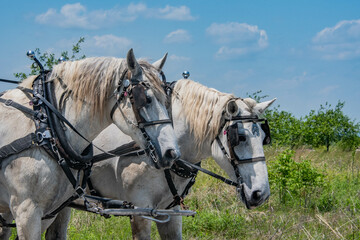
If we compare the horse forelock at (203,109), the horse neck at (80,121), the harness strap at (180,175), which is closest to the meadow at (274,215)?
the harness strap at (180,175)

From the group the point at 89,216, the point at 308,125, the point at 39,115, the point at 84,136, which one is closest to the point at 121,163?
the point at 84,136

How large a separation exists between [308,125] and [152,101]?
595 inches

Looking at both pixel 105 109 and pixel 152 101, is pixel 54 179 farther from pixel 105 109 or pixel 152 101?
pixel 152 101

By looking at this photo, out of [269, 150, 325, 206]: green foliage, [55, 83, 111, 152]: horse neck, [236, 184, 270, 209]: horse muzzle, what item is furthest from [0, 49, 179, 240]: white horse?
[269, 150, 325, 206]: green foliage

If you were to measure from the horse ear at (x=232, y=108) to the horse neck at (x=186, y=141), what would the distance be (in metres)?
0.33

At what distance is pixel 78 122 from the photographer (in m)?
3.20

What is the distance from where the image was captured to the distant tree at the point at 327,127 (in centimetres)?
1689

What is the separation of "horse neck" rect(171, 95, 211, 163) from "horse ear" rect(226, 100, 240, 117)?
1.09 feet

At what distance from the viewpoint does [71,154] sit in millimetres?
3107

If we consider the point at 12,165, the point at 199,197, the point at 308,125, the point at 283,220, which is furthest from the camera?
the point at 308,125

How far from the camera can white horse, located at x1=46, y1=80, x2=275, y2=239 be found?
392cm

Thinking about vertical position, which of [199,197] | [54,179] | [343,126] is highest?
[54,179]

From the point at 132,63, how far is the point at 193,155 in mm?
1399

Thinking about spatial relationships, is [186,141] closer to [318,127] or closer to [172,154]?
[172,154]
